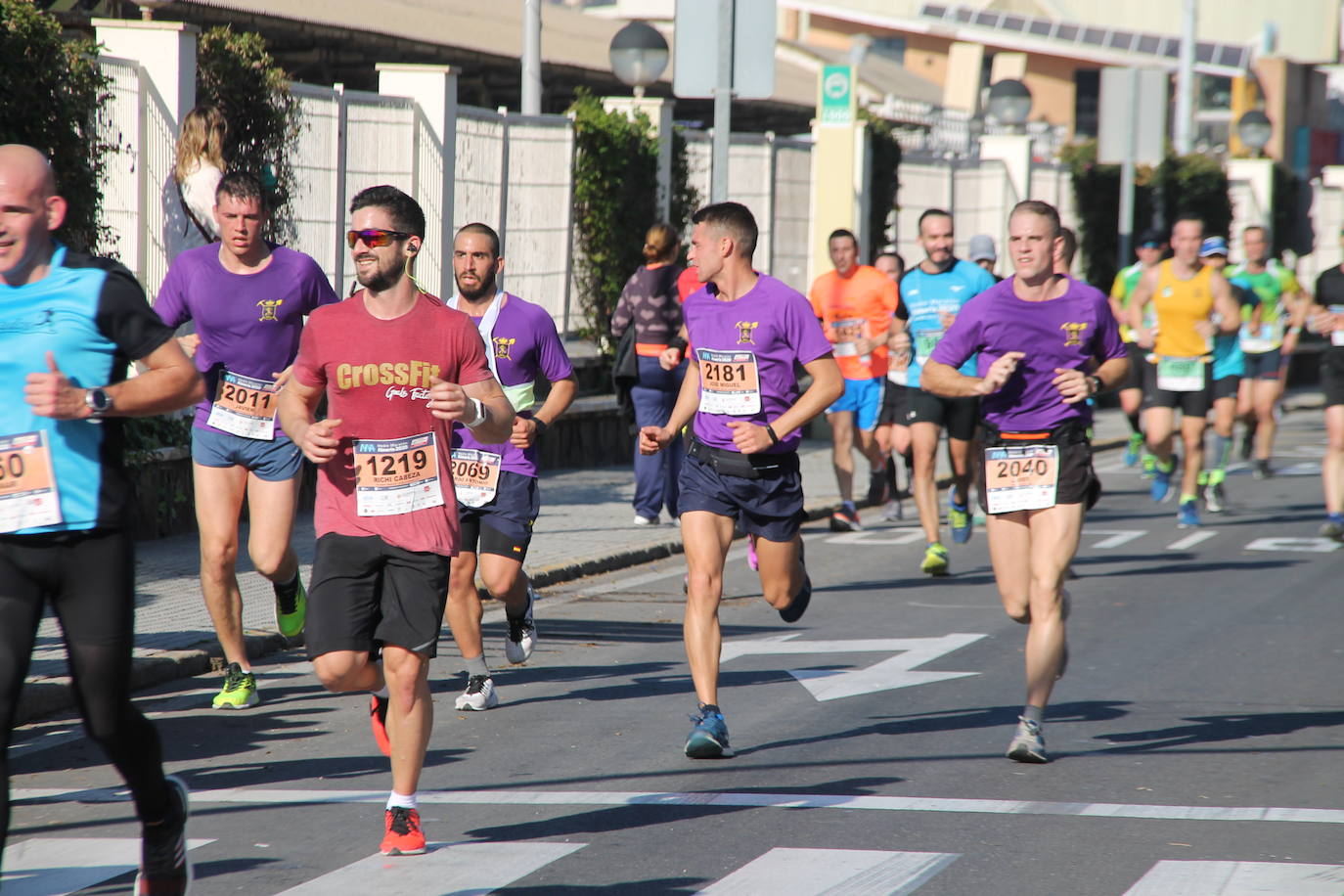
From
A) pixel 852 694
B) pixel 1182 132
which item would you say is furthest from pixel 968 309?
pixel 1182 132

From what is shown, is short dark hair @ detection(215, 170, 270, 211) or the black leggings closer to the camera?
the black leggings

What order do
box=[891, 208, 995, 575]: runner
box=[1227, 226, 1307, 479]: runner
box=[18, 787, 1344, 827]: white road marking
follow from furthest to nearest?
box=[1227, 226, 1307, 479]: runner < box=[891, 208, 995, 575]: runner < box=[18, 787, 1344, 827]: white road marking

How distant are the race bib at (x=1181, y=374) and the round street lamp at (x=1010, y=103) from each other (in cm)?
1287

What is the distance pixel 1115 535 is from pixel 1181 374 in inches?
56.0

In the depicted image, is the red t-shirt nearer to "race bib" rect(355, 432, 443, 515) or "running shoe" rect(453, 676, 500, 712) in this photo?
"race bib" rect(355, 432, 443, 515)

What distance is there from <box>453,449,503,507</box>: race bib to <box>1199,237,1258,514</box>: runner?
8.94 metres

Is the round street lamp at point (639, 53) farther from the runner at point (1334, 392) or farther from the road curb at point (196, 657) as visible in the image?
the runner at point (1334, 392)

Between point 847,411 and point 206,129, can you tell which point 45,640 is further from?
point 847,411

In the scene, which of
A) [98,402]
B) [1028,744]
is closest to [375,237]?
[98,402]

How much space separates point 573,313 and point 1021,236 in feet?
35.9

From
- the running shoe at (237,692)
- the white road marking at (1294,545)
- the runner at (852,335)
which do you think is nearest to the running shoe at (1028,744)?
the running shoe at (237,692)

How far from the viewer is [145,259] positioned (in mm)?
11891

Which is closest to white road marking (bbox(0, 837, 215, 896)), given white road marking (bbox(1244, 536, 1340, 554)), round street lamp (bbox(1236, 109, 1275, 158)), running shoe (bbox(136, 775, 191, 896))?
running shoe (bbox(136, 775, 191, 896))

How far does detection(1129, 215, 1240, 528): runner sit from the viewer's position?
14516 mm
